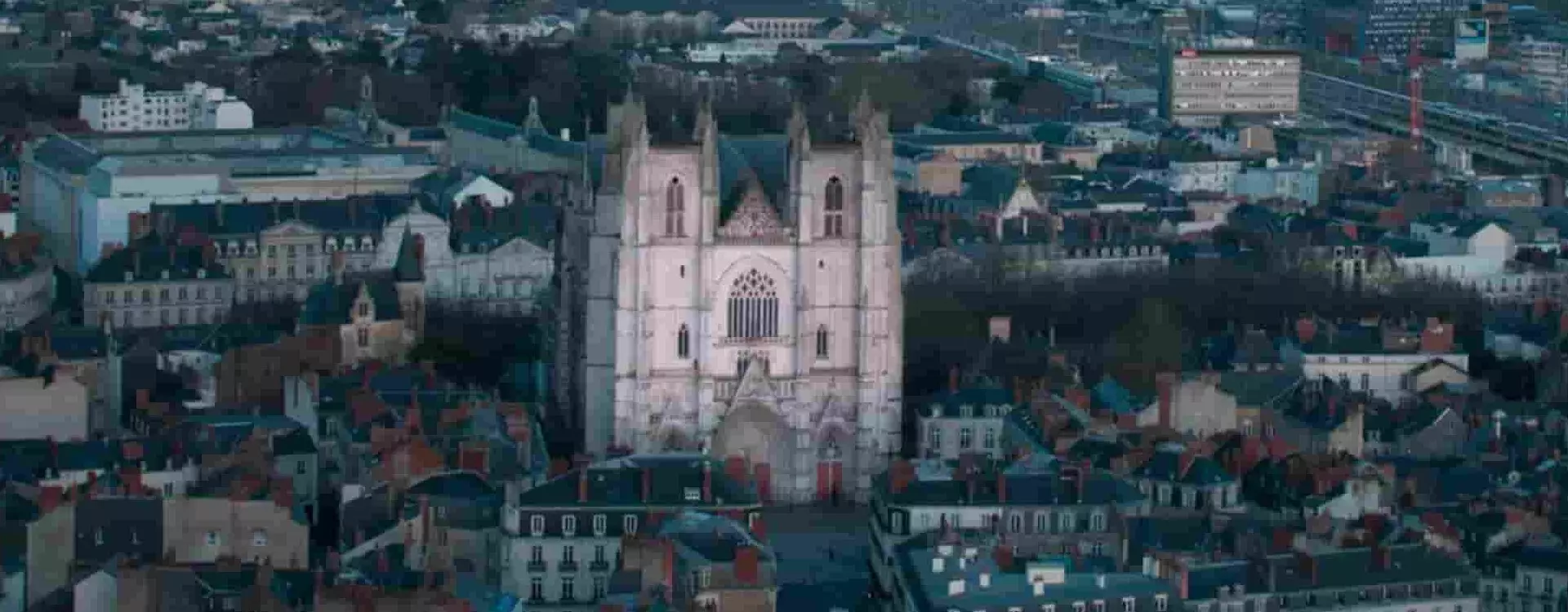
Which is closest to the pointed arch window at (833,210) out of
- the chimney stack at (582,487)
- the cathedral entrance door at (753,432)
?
the cathedral entrance door at (753,432)

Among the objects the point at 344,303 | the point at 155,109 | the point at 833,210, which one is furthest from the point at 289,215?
the point at 155,109

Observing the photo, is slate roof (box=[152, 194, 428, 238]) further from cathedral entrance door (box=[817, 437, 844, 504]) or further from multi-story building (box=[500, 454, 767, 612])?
multi-story building (box=[500, 454, 767, 612])

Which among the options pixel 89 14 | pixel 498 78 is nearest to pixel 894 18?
pixel 89 14

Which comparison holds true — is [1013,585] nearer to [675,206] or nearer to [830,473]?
[830,473]

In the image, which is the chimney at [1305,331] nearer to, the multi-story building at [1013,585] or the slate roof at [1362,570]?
the slate roof at [1362,570]

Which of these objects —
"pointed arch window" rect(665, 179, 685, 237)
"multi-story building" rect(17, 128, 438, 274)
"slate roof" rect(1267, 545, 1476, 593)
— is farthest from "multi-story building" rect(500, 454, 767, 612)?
"multi-story building" rect(17, 128, 438, 274)

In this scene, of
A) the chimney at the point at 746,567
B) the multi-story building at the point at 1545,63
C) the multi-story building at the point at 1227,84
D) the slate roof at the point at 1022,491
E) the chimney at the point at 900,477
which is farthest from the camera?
the multi-story building at the point at 1545,63
